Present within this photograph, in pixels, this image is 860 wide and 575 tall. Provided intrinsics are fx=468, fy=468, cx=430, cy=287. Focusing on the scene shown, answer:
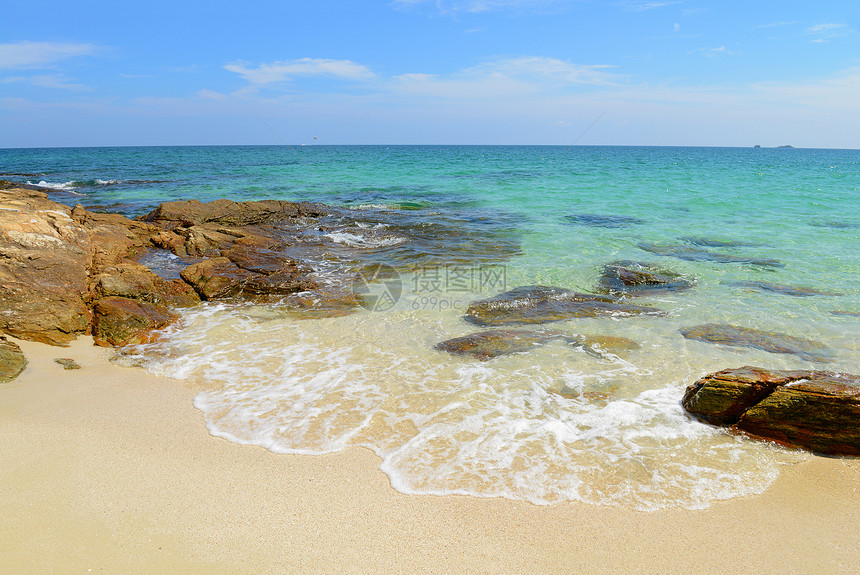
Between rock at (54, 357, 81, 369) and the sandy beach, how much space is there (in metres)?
1.39

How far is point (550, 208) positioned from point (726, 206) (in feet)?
26.8

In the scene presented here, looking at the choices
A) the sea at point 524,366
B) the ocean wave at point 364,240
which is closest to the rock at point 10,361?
the sea at point 524,366

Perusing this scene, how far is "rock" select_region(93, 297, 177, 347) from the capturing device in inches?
261

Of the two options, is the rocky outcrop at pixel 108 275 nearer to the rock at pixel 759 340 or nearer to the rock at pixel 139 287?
the rock at pixel 139 287

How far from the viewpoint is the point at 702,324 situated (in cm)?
737

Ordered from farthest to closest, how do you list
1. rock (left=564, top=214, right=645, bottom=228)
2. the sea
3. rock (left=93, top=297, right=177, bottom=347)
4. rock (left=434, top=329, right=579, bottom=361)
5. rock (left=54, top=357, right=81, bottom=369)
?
rock (left=564, top=214, right=645, bottom=228) < rock (left=93, top=297, right=177, bottom=347) < rock (left=434, top=329, right=579, bottom=361) < rock (left=54, top=357, right=81, bottom=369) < the sea

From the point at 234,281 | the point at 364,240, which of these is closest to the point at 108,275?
the point at 234,281

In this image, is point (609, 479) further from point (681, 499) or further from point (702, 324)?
point (702, 324)

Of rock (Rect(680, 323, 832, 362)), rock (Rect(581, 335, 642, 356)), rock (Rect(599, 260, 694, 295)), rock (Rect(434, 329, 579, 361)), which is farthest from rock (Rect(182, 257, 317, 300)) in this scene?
rock (Rect(680, 323, 832, 362))

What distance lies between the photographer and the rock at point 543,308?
766 cm

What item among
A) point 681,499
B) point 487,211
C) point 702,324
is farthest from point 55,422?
point 487,211

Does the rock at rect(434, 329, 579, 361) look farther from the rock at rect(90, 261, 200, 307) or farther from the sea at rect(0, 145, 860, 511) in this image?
the rock at rect(90, 261, 200, 307)

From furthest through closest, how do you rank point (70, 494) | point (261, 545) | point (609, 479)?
point (609, 479), point (70, 494), point (261, 545)

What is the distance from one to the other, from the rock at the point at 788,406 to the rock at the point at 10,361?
24.8ft
